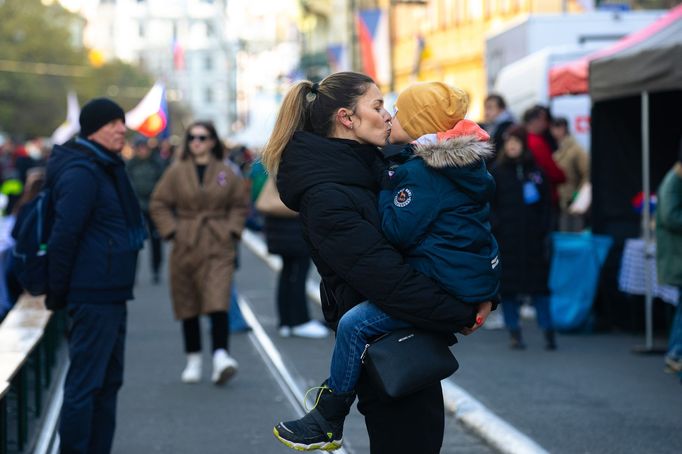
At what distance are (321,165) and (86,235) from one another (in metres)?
2.60

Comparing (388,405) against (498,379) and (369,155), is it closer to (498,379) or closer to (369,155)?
(369,155)

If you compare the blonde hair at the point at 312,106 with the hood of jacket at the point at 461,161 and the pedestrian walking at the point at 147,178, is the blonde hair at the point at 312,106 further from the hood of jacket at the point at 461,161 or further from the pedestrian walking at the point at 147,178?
the pedestrian walking at the point at 147,178

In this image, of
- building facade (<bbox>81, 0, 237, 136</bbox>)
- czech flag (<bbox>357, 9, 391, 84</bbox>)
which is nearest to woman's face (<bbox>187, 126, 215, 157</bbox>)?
czech flag (<bbox>357, 9, 391, 84</bbox>)

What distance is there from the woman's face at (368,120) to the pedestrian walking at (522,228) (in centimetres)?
683

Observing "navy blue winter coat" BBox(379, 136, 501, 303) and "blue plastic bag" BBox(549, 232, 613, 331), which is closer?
"navy blue winter coat" BBox(379, 136, 501, 303)

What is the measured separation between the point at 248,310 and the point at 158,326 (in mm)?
1522

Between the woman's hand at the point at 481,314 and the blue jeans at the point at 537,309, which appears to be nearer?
the woman's hand at the point at 481,314

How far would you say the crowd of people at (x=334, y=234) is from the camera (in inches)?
160

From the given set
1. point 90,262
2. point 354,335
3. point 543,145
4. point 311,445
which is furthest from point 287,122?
point 543,145

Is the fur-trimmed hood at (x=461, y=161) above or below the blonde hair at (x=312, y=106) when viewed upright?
below

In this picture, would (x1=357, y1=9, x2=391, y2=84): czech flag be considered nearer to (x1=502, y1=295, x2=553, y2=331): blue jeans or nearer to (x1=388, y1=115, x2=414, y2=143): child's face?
(x1=502, y1=295, x2=553, y2=331): blue jeans

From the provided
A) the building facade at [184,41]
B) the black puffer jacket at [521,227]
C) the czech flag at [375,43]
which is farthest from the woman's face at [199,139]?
the building facade at [184,41]

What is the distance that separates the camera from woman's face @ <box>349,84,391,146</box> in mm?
4277

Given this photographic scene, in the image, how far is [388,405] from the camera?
418 centimetres
